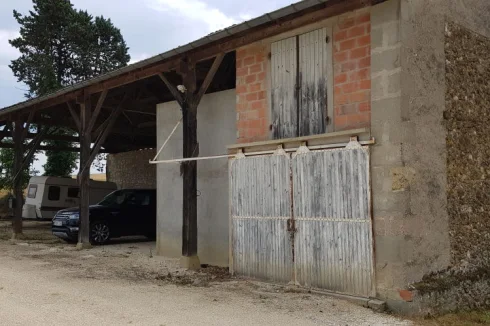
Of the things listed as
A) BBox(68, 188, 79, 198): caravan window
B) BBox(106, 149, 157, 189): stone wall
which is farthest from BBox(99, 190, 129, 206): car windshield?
BBox(68, 188, 79, 198): caravan window

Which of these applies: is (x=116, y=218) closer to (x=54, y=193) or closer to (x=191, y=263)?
(x=191, y=263)

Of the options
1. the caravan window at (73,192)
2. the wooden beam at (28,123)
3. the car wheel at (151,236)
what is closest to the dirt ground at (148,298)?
the car wheel at (151,236)

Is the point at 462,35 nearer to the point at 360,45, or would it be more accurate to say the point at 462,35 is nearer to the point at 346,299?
the point at 360,45

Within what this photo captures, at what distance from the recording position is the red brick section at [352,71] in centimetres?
686

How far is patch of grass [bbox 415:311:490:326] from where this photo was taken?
19.4 feet

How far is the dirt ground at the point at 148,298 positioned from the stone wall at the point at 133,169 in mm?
11489

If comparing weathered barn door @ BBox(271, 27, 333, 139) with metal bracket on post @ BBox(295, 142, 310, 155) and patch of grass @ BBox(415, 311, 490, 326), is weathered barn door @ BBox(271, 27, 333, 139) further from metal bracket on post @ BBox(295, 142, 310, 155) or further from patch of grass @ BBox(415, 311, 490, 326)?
patch of grass @ BBox(415, 311, 490, 326)

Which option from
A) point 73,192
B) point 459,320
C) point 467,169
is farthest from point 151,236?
point 459,320

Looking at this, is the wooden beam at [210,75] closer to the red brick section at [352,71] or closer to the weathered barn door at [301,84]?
the weathered barn door at [301,84]

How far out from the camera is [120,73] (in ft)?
35.6

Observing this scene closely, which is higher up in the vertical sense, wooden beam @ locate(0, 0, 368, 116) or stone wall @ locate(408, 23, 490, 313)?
wooden beam @ locate(0, 0, 368, 116)

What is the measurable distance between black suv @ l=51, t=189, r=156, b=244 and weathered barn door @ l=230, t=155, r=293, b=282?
6026mm

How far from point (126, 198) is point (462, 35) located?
385 inches

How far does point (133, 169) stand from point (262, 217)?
1556 centimetres
